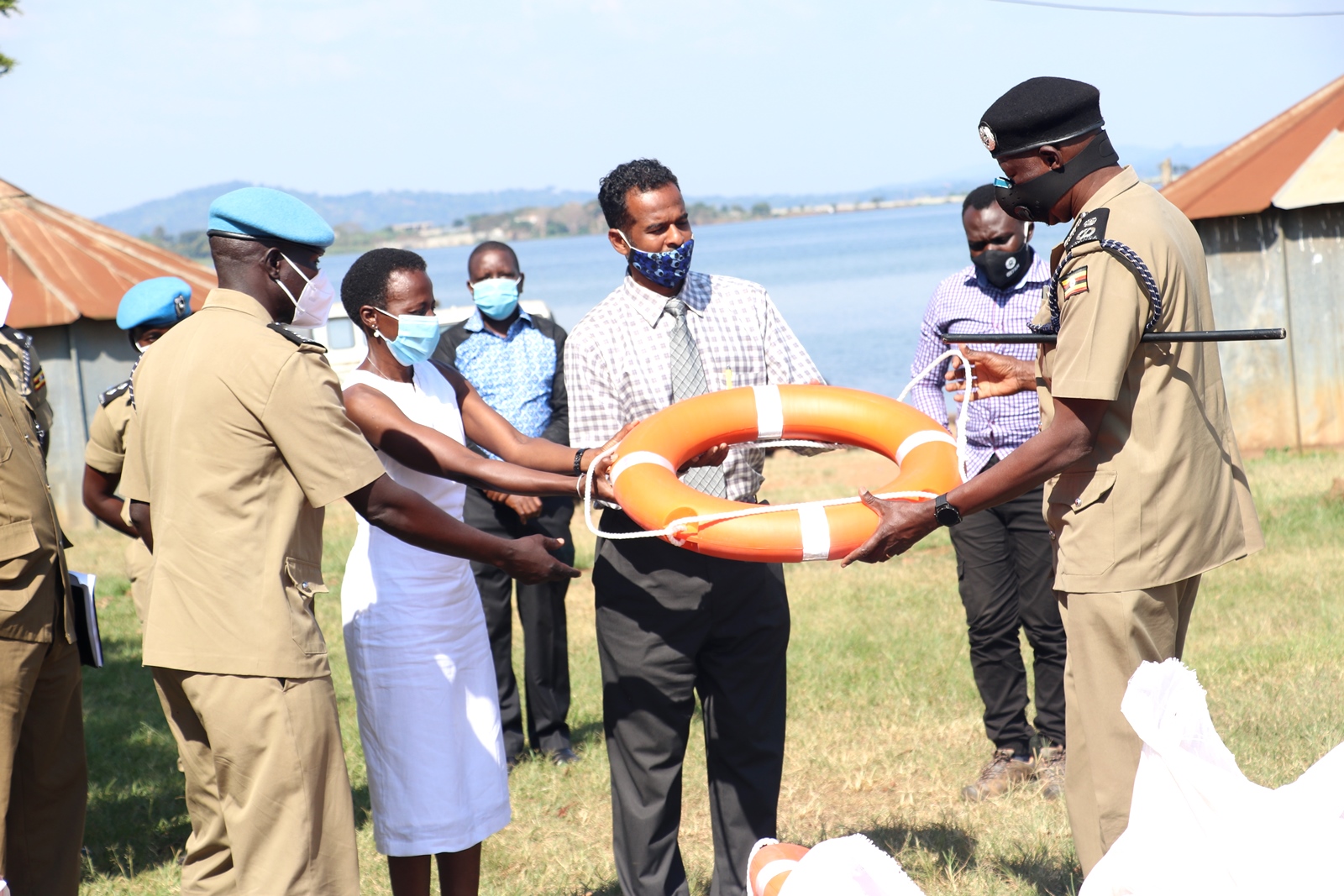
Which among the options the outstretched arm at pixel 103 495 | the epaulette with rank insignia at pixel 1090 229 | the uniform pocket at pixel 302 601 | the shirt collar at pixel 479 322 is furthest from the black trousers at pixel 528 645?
the epaulette with rank insignia at pixel 1090 229

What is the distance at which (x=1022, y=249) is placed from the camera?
4215 millimetres

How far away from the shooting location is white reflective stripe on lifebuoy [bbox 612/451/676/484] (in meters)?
2.88

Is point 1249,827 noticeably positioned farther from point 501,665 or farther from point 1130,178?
point 501,665

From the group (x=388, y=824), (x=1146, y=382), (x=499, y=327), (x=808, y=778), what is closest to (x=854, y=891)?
(x=1146, y=382)

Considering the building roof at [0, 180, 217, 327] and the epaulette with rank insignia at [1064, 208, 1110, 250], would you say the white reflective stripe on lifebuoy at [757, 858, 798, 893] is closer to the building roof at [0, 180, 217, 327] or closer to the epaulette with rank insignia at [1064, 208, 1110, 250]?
the epaulette with rank insignia at [1064, 208, 1110, 250]

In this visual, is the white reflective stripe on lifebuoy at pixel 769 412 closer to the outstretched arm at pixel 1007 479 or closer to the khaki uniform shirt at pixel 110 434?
the outstretched arm at pixel 1007 479

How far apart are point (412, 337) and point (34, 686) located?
4.05 ft

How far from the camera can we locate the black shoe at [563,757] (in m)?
4.81

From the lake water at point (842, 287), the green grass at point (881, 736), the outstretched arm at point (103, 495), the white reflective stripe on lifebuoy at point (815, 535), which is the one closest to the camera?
the white reflective stripe on lifebuoy at point (815, 535)

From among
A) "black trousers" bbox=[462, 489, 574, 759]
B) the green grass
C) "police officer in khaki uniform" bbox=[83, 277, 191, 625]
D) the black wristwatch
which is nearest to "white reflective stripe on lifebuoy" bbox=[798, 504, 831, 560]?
the black wristwatch

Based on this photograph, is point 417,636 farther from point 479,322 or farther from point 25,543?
point 479,322

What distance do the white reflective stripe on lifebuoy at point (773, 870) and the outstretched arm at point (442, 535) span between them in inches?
38.5

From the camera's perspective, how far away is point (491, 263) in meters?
5.52

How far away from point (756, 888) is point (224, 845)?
1.31 metres
